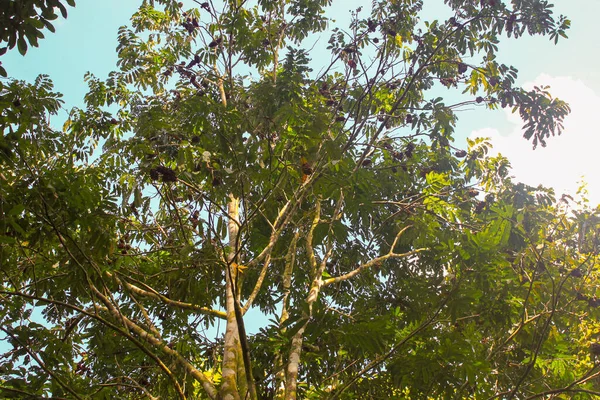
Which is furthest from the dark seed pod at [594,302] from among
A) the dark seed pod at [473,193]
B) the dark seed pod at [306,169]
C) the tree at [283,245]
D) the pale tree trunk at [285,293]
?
the dark seed pod at [306,169]

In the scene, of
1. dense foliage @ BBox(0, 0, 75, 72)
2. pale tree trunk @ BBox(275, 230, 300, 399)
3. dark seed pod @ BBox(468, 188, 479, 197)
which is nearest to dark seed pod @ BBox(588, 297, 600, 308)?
dark seed pod @ BBox(468, 188, 479, 197)

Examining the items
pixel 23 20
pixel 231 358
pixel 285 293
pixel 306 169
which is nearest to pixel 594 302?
pixel 285 293

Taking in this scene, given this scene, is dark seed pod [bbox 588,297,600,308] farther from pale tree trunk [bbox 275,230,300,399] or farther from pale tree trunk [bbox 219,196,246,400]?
pale tree trunk [bbox 219,196,246,400]

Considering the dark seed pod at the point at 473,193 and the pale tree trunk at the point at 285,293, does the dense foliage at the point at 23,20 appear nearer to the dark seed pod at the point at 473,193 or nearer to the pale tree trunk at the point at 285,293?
the pale tree trunk at the point at 285,293

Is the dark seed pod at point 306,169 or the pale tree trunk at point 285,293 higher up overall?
the dark seed pod at point 306,169

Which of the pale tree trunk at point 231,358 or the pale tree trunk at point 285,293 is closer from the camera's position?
the pale tree trunk at point 231,358

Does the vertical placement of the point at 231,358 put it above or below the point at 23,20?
below

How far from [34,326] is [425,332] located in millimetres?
4019

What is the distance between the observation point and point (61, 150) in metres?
5.32

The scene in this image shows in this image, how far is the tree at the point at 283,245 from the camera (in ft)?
12.5

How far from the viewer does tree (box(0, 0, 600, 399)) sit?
12.5 feet

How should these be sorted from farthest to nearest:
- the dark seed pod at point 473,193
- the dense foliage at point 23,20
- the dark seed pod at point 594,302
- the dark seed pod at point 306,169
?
the dark seed pod at point 473,193 → the dark seed pod at point 594,302 → the dark seed pod at point 306,169 → the dense foliage at point 23,20

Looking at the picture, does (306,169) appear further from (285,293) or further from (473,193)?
(473,193)

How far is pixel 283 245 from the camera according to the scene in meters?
6.12
